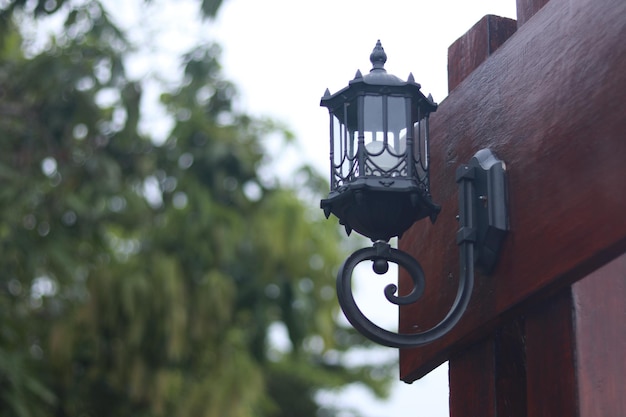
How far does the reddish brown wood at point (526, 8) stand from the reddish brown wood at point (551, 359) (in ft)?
1.91

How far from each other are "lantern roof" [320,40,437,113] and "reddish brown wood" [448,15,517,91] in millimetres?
256

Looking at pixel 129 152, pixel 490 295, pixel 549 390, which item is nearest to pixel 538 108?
pixel 490 295

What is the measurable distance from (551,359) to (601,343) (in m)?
0.09

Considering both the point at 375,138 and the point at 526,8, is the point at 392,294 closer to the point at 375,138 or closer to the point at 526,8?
the point at 375,138

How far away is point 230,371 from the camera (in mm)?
7047

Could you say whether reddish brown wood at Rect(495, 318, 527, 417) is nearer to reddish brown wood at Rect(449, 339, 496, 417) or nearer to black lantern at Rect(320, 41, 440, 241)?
reddish brown wood at Rect(449, 339, 496, 417)

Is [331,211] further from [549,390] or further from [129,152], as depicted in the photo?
[129,152]

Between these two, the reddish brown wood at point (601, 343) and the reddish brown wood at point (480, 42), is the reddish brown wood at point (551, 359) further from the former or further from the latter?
the reddish brown wood at point (480, 42)

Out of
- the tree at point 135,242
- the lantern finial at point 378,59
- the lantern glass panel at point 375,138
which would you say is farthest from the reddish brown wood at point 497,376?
the tree at point 135,242

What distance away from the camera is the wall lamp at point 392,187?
2.17 m

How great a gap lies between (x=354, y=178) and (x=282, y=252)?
5.30 meters

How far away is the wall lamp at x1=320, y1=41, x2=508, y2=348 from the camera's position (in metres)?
2.17

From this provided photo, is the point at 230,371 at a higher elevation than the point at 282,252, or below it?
below

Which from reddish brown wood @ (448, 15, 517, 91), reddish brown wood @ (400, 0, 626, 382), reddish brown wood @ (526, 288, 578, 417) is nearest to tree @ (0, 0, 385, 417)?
reddish brown wood @ (448, 15, 517, 91)
